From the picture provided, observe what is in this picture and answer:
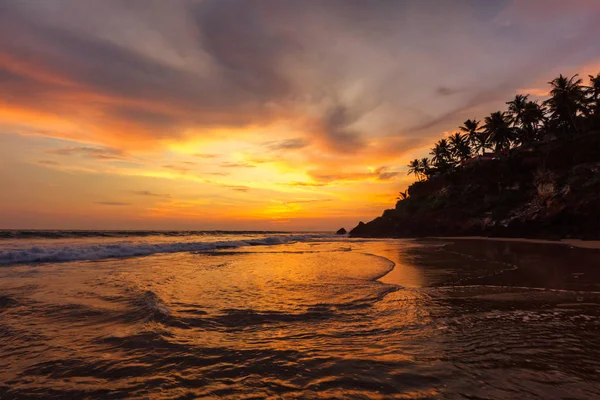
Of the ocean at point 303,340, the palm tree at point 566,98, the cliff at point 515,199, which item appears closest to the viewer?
the ocean at point 303,340

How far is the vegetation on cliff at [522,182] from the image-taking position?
3291 cm

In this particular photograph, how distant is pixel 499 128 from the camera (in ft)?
188

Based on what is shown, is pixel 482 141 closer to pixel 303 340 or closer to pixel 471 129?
pixel 471 129

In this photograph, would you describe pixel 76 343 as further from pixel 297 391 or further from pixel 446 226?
pixel 446 226

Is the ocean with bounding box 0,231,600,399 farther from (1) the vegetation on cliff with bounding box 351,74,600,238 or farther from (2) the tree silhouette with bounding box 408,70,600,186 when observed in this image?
(2) the tree silhouette with bounding box 408,70,600,186

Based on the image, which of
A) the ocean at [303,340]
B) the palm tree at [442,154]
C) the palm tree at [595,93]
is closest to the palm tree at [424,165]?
the palm tree at [442,154]

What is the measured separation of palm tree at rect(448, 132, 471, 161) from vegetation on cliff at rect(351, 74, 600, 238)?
0.67 feet

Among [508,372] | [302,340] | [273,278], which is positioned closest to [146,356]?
[302,340]

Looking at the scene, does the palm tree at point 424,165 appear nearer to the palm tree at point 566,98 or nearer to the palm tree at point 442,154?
the palm tree at point 442,154

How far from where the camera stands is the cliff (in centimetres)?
3203

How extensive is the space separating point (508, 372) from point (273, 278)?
28.0 feet

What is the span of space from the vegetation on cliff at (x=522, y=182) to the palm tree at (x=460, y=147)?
204 millimetres

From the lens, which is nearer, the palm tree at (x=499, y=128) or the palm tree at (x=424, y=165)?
the palm tree at (x=499, y=128)

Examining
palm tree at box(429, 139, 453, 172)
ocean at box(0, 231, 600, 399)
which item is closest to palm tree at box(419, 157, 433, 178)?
palm tree at box(429, 139, 453, 172)
